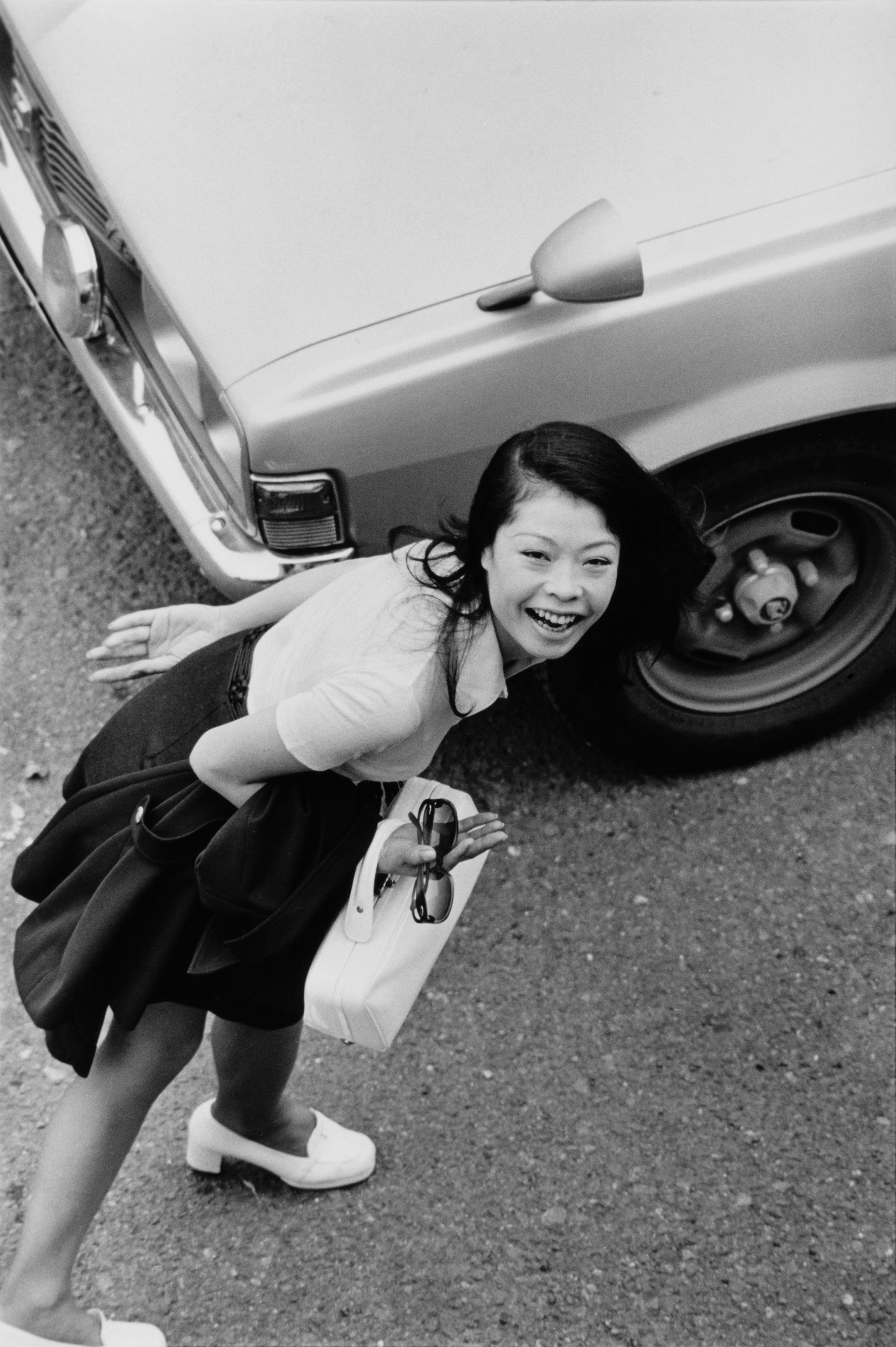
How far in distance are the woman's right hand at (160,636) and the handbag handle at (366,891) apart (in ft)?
1.81

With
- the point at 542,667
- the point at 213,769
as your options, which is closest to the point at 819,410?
the point at 542,667

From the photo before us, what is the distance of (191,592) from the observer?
3543mm

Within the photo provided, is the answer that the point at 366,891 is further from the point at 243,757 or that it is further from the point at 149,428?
the point at 149,428

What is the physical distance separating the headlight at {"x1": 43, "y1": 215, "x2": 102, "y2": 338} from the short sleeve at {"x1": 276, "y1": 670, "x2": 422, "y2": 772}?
149 cm

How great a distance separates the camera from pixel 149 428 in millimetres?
2967

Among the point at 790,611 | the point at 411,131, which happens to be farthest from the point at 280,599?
the point at 790,611

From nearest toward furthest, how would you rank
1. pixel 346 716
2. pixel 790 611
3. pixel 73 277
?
pixel 346 716
pixel 73 277
pixel 790 611

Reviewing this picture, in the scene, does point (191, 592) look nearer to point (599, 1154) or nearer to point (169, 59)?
point (169, 59)

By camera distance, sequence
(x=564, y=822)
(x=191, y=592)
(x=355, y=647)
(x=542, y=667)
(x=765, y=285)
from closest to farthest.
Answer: (x=355, y=647)
(x=765, y=285)
(x=542, y=667)
(x=564, y=822)
(x=191, y=592)

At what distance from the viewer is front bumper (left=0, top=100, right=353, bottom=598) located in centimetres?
276

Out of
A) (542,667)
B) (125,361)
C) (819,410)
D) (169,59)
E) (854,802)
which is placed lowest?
(854,802)

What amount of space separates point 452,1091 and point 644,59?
6.78 ft

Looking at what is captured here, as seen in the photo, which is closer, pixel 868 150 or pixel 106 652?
pixel 106 652

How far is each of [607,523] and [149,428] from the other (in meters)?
1.42
